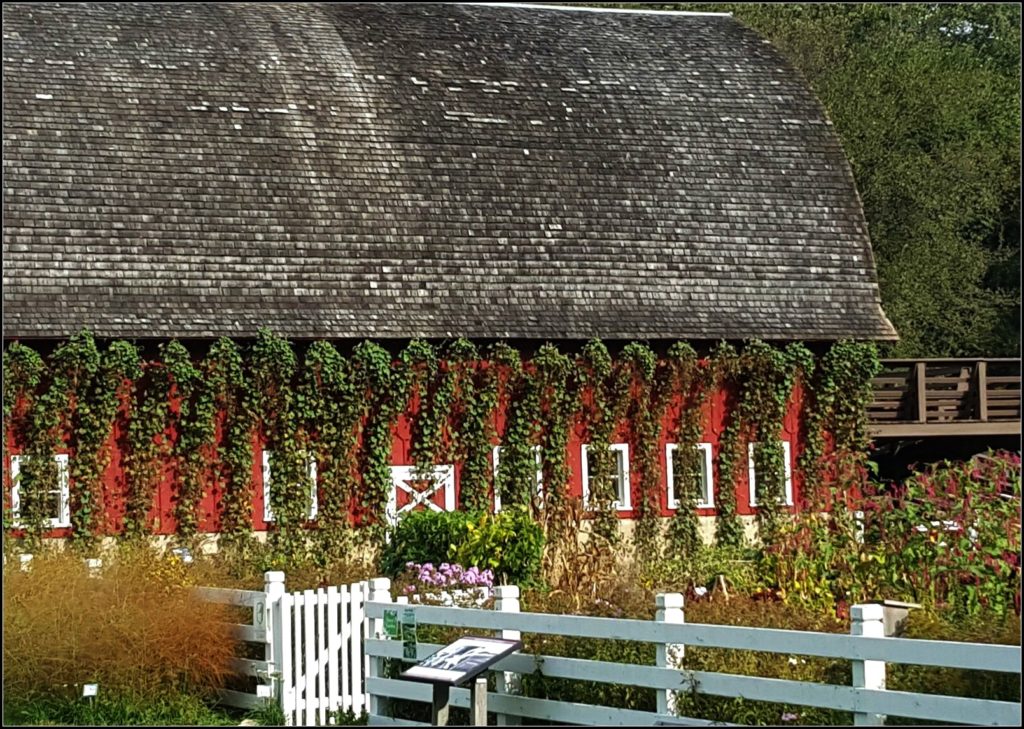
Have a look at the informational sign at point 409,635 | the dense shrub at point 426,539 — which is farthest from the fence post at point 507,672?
the dense shrub at point 426,539

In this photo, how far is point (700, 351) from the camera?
76.4ft

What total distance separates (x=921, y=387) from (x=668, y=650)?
52.1ft

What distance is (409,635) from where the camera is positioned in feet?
38.3

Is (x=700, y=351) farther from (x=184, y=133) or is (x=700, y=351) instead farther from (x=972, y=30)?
(x=972, y=30)

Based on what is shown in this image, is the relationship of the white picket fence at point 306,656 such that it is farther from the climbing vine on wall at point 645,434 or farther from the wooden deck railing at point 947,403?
the wooden deck railing at point 947,403

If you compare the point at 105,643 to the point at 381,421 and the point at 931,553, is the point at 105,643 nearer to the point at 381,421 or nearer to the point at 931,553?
the point at 931,553

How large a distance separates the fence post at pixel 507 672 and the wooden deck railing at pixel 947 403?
47.8 ft

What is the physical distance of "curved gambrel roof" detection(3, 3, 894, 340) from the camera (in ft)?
69.6

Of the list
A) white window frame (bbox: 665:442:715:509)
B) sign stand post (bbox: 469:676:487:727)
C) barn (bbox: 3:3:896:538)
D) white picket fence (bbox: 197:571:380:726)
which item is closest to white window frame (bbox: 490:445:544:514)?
barn (bbox: 3:3:896:538)

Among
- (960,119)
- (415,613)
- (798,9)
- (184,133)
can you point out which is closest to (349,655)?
(415,613)

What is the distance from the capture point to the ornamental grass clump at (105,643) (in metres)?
12.5

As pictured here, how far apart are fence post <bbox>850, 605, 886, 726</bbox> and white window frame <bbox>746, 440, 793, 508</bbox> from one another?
14203 millimetres

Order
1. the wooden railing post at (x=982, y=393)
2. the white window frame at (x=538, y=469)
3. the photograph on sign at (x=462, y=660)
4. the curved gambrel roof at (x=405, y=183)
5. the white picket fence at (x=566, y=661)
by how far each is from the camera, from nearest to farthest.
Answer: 1. the white picket fence at (x=566, y=661)
2. the photograph on sign at (x=462, y=660)
3. the curved gambrel roof at (x=405, y=183)
4. the white window frame at (x=538, y=469)
5. the wooden railing post at (x=982, y=393)

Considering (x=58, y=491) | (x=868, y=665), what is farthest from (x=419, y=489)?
(x=868, y=665)
